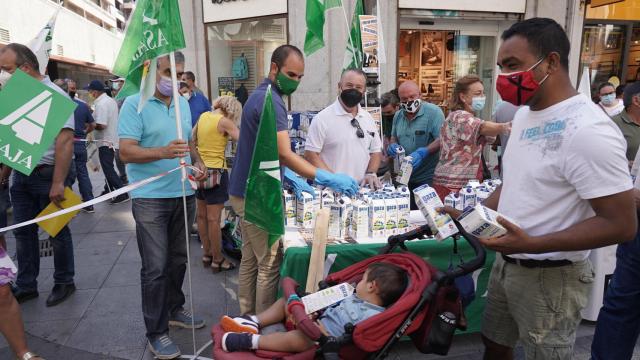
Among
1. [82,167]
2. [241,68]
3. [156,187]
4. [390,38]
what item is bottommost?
[82,167]

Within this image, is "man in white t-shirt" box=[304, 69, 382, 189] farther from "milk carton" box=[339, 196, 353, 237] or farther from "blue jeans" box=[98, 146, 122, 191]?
"blue jeans" box=[98, 146, 122, 191]

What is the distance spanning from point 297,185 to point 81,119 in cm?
551

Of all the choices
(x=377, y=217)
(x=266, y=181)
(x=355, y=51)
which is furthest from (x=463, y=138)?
(x=355, y=51)

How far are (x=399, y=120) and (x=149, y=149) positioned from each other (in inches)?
121

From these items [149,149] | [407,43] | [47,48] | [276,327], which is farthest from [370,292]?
[407,43]

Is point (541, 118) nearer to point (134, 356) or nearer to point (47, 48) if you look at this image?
point (134, 356)

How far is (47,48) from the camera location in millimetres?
3916

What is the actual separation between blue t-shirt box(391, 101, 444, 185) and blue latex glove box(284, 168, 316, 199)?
73.2 inches

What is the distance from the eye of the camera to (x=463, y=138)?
13.1ft

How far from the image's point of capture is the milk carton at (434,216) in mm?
2211

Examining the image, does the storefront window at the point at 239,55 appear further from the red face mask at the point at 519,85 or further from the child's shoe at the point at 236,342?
the red face mask at the point at 519,85

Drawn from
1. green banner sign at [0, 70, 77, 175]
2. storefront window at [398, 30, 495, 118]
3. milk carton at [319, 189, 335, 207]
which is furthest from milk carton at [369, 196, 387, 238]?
storefront window at [398, 30, 495, 118]

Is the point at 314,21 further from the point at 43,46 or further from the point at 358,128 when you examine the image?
the point at 43,46

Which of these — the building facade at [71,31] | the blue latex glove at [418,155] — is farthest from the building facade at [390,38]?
the blue latex glove at [418,155]
